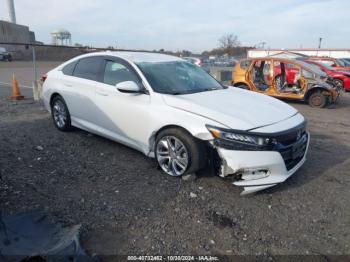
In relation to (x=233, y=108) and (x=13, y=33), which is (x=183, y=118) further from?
(x=13, y=33)

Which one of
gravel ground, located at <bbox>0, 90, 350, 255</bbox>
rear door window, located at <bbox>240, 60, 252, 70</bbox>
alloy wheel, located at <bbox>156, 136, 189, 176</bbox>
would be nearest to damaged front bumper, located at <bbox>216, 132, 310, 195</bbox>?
gravel ground, located at <bbox>0, 90, 350, 255</bbox>

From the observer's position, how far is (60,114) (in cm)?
589

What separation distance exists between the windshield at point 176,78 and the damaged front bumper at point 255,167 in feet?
4.06

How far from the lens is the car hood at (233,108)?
3557 mm

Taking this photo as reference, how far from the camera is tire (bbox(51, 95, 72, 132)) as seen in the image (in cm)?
570

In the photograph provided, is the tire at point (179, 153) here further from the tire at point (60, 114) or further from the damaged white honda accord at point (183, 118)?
the tire at point (60, 114)

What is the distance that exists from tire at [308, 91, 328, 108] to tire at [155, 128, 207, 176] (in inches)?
283

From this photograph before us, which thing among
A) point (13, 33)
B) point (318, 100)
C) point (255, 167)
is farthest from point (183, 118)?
point (13, 33)

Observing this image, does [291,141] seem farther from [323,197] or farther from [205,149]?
[205,149]

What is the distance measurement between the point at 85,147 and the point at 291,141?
10.7 feet

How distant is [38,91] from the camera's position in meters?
9.25

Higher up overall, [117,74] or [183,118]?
[117,74]

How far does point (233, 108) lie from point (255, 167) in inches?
32.4

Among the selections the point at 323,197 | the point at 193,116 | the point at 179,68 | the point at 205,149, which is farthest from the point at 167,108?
the point at 323,197
